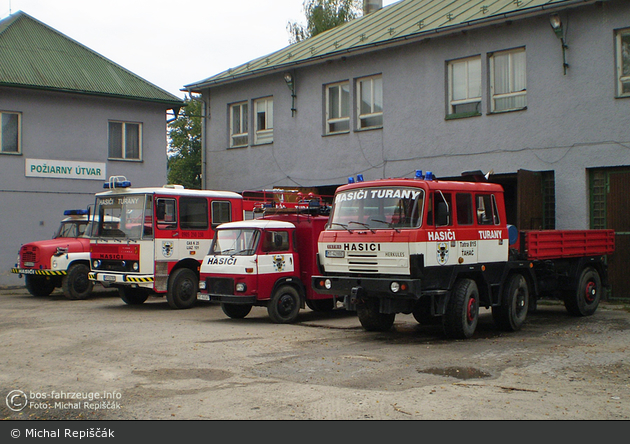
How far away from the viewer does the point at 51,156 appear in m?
23.3

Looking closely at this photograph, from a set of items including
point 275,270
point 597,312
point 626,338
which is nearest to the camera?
point 626,338

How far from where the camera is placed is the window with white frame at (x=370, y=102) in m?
20.3

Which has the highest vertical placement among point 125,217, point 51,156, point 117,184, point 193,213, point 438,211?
point 51,156

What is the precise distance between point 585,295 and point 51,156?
58.2 ft


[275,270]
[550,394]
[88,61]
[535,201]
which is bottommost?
[550,394]

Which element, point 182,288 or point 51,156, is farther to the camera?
point 51,156

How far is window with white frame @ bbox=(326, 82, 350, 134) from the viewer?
2127 centimetres

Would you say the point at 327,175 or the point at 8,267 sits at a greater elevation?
the point at 327,175

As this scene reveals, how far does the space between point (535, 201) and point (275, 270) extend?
6.91 m

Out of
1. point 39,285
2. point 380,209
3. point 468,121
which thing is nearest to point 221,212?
point 39,285

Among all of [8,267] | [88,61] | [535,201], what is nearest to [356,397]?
[535,201]

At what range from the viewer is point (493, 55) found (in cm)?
1758

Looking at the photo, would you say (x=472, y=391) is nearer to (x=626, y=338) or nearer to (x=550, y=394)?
(x=550, y=394)

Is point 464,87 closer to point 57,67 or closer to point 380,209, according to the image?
point 380,209
